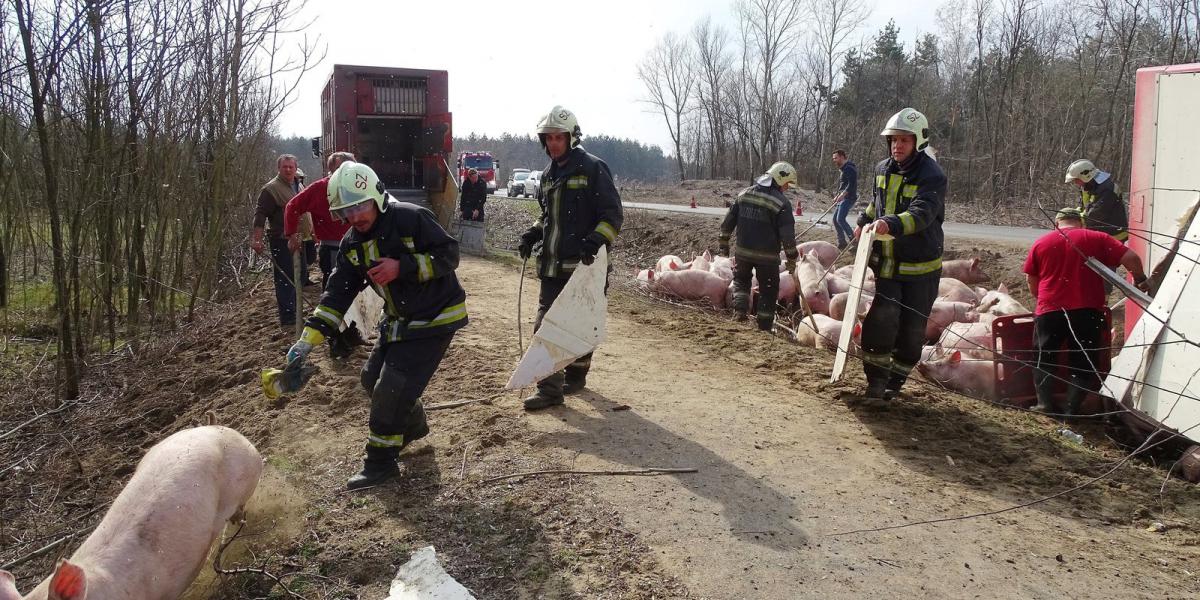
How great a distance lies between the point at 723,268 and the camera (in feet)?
33.6

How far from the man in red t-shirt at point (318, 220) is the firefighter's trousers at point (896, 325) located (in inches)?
174

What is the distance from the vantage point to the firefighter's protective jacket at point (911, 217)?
190 inches

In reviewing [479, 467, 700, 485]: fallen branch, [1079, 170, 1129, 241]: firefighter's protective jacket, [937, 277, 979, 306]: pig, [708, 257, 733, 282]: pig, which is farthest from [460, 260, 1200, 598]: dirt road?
[1079, 170, 1129, 241]: firefighter's protective jacket

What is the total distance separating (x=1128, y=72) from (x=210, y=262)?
24363mm

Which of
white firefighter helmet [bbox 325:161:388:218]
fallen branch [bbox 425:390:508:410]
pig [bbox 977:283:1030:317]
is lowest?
fallen branch [bbox 425:390:508:410]

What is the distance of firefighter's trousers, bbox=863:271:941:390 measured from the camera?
514 cm

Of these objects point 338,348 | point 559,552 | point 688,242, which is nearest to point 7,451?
point 338,348

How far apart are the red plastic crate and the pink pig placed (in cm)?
420

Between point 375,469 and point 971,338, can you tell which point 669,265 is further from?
point 375,469

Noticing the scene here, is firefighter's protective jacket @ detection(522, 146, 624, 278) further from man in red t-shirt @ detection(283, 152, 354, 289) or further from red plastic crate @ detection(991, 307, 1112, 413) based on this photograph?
red plastic crate @ detection(991, 307, 1112, 413)

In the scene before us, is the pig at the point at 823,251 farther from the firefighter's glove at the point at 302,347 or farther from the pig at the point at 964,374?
the firefighter's glove at the point at 302,347

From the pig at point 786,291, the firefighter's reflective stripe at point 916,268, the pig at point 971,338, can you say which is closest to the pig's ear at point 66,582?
the firefighter's reflective stripe at point 916,268

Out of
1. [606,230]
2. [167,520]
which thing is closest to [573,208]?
[606,230]

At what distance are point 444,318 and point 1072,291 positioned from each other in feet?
14.3
